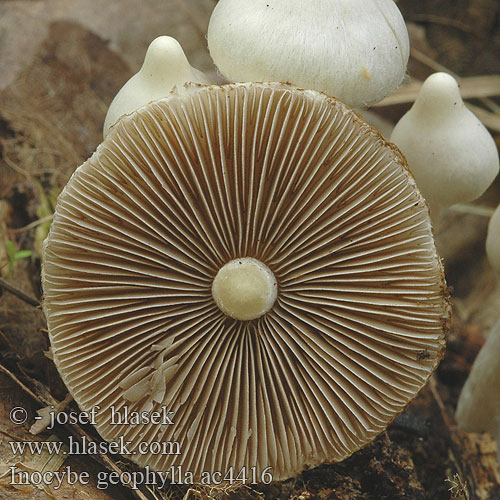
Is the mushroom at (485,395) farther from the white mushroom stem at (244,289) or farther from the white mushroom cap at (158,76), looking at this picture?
the white mushroom cap at (158,76)

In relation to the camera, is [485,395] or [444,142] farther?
[485,395]

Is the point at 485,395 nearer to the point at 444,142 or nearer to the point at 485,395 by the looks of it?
the point at 485,395

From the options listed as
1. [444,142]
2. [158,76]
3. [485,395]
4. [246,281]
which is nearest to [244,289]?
[246,281]

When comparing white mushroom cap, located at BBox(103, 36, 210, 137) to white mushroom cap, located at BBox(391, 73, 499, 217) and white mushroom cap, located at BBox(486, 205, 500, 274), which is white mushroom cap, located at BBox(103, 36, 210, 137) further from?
white mushroom cap, located at BBox(486, 205, 500, 274)

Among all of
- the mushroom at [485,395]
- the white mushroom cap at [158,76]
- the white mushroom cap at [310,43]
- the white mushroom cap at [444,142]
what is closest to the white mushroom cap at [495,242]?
the white mushroom cap at [444,142]

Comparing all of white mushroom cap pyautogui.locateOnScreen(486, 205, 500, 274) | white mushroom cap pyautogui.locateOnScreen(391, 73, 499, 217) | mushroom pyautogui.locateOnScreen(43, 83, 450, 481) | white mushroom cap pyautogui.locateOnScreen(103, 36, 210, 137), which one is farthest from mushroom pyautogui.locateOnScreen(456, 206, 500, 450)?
white mushroom cap pyautogui.locateOnScreen(103, 36, 210, 137)

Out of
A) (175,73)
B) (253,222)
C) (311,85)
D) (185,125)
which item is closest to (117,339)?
(253,222)
